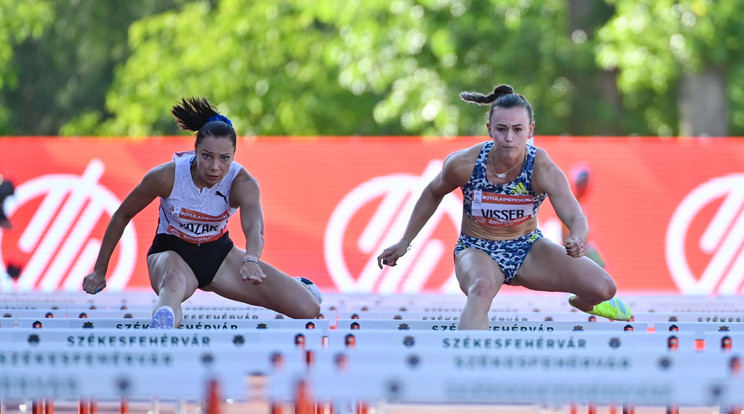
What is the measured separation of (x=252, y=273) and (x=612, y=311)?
2.20 m

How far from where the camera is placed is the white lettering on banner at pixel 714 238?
1444 cm

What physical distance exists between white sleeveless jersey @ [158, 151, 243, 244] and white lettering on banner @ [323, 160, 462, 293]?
24.5 feet

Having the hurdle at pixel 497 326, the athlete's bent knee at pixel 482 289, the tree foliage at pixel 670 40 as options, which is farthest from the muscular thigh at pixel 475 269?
the tree foliage at pixel 670 40

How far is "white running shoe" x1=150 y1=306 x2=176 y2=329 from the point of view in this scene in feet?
20.8

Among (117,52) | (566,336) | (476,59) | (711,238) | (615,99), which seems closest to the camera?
(566,336)

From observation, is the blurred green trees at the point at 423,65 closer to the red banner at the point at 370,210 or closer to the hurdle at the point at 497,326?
the red banner at the point at 370,210

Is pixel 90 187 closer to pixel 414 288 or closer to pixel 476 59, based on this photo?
pixel 414 288

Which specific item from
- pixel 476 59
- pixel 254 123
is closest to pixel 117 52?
pixel 254 123

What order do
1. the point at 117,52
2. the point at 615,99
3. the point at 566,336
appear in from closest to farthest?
the point at 566,336
the point at 615,99
the point at 117,52

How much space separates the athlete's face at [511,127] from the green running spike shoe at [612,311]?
1264 millimetres

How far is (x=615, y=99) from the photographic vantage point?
983 inches

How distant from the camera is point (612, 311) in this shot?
285 inches

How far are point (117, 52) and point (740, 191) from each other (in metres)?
19.6

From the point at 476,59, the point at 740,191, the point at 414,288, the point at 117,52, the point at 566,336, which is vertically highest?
the point at 117,52
